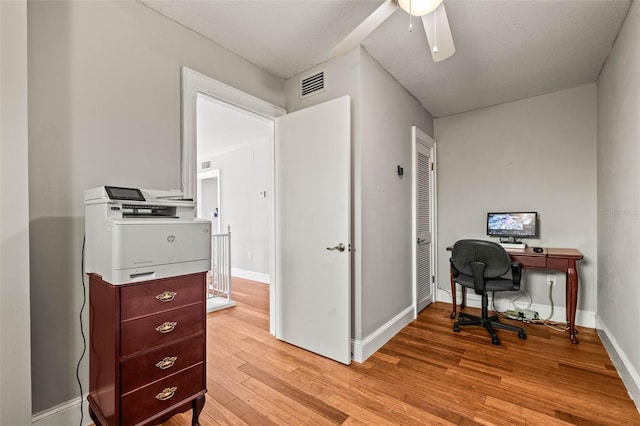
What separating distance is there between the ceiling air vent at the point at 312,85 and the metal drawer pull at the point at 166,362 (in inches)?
88.9

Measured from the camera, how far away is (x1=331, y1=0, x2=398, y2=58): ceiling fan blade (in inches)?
58.2

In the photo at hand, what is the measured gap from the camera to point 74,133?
1602 mm

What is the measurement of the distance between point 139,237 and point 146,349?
0.54m

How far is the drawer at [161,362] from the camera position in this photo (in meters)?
1.34

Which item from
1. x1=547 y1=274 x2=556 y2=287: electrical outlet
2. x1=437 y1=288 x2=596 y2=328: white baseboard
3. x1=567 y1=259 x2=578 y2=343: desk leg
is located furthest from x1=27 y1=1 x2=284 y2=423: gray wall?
x1=547 y1=274 x2=556 y2=287: electrical outlet

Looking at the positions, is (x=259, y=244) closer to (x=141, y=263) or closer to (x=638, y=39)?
(x=141, y=263)

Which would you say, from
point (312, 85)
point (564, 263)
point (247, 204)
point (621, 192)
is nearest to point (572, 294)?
point (564, 263)

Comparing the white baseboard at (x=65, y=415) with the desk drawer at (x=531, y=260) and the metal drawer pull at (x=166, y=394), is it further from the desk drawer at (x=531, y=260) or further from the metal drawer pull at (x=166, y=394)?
the desk drawer at (x=531, y=260)

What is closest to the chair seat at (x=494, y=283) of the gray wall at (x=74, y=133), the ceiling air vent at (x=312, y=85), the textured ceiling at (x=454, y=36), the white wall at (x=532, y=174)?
the white wall at (x=532, y=174)

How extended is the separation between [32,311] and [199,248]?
873 millimetres

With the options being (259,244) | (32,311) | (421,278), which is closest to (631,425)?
(421,278)

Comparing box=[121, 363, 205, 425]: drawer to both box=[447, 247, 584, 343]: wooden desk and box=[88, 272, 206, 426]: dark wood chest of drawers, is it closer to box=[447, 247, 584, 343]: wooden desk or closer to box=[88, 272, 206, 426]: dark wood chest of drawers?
box=[88, 272, 206, 426]: dark wood chest of drawers

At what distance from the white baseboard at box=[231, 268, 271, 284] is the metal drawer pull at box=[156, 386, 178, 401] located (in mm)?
3549

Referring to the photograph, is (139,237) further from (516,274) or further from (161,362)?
(516,274)
